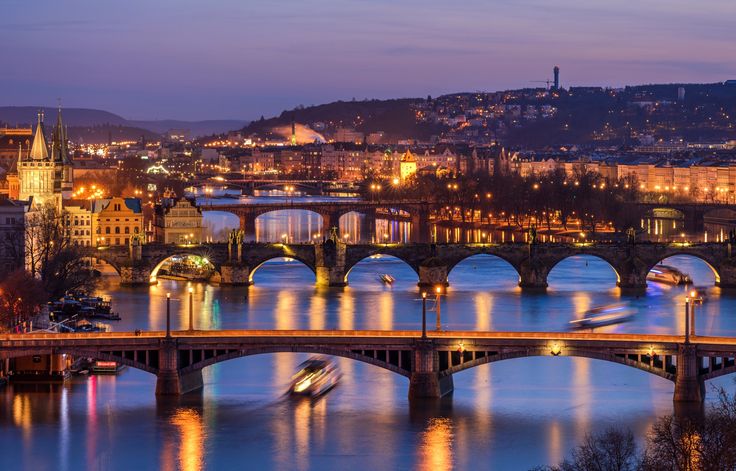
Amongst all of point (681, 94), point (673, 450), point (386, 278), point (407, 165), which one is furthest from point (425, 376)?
point (681, 94)

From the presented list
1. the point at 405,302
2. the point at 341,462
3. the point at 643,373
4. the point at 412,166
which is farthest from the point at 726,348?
the point at 412,166

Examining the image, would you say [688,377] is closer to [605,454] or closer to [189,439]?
[605,454]

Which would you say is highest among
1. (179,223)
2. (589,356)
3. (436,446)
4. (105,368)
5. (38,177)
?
(38,177)

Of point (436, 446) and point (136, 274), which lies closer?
point (436, 446)

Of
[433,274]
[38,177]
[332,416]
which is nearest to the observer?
[332,416]

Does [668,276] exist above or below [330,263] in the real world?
below

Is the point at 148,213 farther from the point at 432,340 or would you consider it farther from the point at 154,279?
the point at 432,340

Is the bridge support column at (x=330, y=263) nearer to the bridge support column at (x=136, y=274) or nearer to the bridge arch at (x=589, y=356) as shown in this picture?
the bridge support column at (x=136, y=274)

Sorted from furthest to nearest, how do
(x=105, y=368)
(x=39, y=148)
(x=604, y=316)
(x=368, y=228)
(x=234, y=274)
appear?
(x=368, y=228) → (x=39, y=148) → (x=234, y=274) → (x=604, y=316) → (x=105, y=368)
